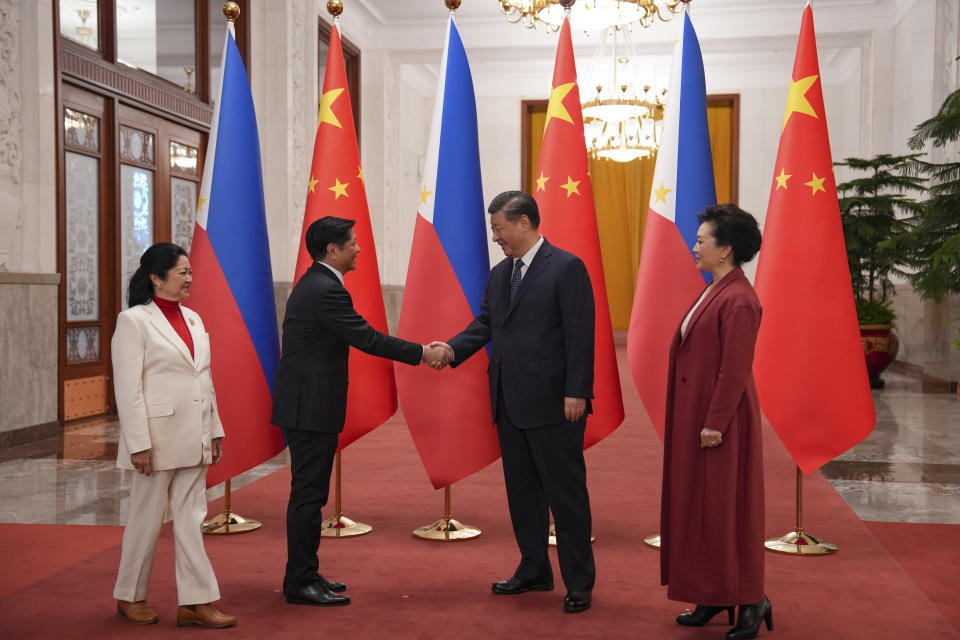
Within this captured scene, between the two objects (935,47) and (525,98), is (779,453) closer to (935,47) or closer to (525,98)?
(935,47)

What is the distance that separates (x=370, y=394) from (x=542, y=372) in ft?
4.20

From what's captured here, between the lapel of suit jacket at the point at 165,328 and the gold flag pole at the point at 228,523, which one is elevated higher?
the lapel of suit jacket at the point at 165,328

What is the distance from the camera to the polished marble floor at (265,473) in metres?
4.62

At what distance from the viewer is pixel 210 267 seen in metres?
4.21

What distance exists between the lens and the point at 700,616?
3035mm

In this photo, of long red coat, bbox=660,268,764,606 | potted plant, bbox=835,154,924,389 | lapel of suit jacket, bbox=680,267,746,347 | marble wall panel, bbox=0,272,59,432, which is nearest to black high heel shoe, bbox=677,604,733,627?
long red coat, bbox=660,268,764,606

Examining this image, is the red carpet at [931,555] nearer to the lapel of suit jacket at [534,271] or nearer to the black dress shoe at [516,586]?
the black dress shoe at [516,586]

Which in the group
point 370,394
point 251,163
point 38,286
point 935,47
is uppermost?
point 935,47

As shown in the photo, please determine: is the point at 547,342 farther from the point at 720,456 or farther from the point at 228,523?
the point at 228,523

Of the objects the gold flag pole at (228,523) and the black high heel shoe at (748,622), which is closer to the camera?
the black high heel shoe at (748,622)

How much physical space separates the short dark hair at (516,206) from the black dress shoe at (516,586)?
4.46ft

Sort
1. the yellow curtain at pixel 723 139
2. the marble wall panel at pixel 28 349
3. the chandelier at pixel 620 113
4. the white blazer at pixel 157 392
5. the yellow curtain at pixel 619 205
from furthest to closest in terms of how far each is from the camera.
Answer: the yellow curtain at pixel 619 205 → the yellow curtain at pixel 723 139 → the chandelier at pixel 620 113 → the marble wall panel at pixel 28 349 → the white blazer at pixel 157 392

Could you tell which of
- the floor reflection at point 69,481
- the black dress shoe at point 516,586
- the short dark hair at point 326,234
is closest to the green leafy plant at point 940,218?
the black dress shoe at point 516,586

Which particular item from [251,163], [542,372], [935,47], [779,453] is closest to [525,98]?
[935,47]
